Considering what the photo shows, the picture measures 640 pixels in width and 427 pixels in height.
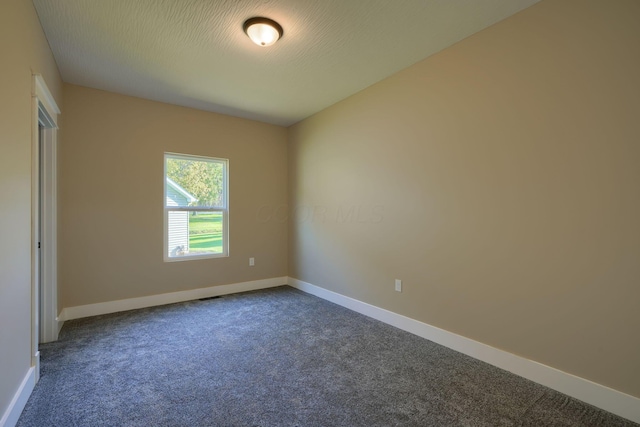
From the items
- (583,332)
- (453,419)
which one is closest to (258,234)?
(453,419)

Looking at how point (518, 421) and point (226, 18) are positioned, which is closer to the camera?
point (518, 421)

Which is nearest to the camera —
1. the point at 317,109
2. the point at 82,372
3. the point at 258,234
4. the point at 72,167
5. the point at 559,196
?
the point at 559,196

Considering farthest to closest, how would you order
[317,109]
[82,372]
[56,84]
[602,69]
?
1. [317,109]
2. [56,84]
3. [82,372]
4. [602,69]

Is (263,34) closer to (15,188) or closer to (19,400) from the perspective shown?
(15,188)

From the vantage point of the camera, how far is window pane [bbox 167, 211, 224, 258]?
13.4ft

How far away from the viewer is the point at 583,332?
76.0 inches

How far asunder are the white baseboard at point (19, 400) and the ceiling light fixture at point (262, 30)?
111 inches

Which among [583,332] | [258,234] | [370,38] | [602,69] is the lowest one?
[583,332]

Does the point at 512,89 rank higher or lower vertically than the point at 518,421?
higher

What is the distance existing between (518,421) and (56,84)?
461cm

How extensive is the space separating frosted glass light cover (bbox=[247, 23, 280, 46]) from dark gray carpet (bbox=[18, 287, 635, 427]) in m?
2.58

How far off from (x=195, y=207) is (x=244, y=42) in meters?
2.45

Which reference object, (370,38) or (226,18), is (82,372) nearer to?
(226,18)

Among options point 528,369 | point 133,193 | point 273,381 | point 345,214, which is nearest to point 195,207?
point 133,193
